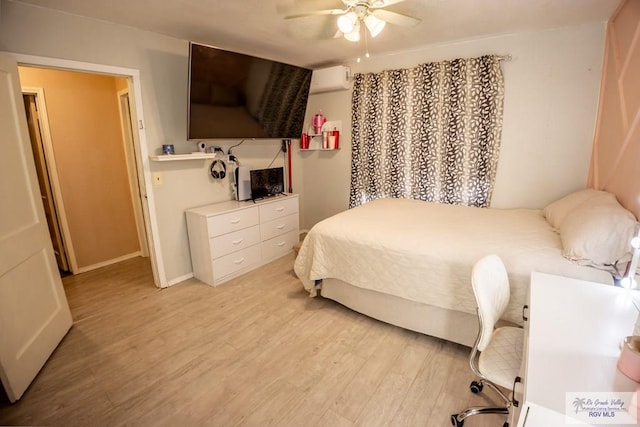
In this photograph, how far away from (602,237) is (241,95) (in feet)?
10.2

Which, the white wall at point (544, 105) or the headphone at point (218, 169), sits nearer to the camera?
the white wall at point (544, 105)

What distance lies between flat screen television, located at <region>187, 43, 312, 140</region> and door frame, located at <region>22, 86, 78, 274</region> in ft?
5.43

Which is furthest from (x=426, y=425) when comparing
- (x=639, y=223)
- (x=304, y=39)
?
(x=304, y=39)

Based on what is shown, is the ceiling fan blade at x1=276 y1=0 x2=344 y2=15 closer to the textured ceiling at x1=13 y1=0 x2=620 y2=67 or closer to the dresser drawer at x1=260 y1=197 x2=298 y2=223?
the textured ceiling at x1=13 y1=0 x2=620 y2=67

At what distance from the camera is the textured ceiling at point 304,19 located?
218 cm

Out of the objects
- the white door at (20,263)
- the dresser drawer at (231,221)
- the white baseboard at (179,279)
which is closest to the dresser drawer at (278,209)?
the dresser drawer at (231,221)

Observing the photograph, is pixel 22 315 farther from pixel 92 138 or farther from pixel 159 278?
pixel 92 138

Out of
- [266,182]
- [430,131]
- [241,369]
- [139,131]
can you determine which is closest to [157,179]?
[139,131]

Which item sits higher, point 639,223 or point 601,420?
point 639,223

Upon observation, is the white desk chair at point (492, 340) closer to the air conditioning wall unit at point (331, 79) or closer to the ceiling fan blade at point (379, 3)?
the ceiling fan blade at point (379, 3)

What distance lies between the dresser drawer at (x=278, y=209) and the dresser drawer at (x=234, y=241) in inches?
7.3

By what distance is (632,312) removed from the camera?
3.86 feet

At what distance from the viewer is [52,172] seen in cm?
317

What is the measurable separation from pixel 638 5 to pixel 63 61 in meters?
4.09
